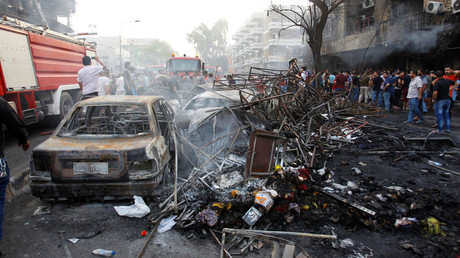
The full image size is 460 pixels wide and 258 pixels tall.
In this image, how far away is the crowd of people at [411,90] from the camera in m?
7.23

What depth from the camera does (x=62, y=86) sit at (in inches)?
333

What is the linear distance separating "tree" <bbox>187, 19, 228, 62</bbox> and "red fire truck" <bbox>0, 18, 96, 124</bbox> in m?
58.0

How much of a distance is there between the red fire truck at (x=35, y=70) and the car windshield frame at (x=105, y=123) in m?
3.21

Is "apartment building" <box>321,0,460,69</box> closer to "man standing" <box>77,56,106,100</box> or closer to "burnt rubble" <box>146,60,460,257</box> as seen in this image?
"burnt rubble" <box>146,60,460,257</box>

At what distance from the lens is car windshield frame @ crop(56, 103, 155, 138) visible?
3.77 meters

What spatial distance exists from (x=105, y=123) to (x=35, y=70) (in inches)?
177

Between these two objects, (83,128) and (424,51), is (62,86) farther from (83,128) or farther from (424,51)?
(424,51)

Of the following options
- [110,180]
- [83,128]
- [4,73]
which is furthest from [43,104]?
[110,180]

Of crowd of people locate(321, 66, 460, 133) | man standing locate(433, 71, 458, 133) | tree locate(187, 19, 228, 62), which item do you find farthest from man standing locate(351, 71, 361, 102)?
tree locate(187, 19, 228, 62)

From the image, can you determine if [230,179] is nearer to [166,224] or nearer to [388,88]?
[166,224]

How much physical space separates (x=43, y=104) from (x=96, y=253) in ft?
22.3

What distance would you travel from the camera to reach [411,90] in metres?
8.51

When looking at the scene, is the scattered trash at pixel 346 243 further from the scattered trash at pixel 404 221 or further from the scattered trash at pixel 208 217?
the scattered trash at pixel 208 217

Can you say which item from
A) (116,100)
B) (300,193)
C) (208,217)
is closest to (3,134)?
(116,100)
